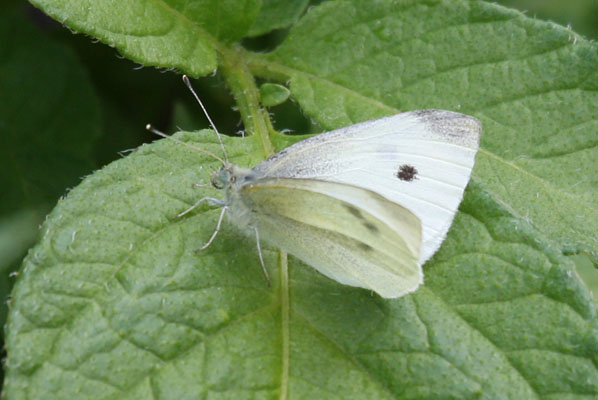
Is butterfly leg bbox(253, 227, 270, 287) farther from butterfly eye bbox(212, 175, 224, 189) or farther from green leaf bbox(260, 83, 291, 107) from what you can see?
green leaf bbox(260, 83, 291, 107)

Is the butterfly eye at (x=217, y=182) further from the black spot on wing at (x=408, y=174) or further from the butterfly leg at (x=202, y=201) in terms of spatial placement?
the black spot on wing at (x=408, y=174)

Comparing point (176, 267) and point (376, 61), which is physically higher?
point (376, 61)

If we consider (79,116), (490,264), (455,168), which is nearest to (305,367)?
(490,264)

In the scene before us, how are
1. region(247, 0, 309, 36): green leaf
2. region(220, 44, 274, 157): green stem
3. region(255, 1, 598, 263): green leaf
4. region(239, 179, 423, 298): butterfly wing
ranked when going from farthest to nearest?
region(247, 0, 309, 36): green leaf → region(220, 44, 274, 157): green stem → region(255, 1, 598, 263): green leaf → region(239, 179, 423, 298): butterfly wing

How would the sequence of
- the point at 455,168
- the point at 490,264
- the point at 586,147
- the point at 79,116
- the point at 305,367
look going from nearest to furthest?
the point at 305,367 < the point at 490,264 < the point at 455,168 < the point at 586,147 < the point at 79,116

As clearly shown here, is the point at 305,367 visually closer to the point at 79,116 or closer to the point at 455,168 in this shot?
the point at 455,168

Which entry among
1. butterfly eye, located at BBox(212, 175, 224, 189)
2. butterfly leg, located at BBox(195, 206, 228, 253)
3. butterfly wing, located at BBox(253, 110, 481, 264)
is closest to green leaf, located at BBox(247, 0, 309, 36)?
butterfly wing, located at BBox(253, 110, 481, 264)

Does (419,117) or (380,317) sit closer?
(380,317)

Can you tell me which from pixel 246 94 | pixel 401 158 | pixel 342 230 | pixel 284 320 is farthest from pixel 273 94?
pixel 284 320

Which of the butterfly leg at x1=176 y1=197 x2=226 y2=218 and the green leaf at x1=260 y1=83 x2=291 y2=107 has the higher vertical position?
the green leaf at x1=260 y1=83 x2=291 y2=107
